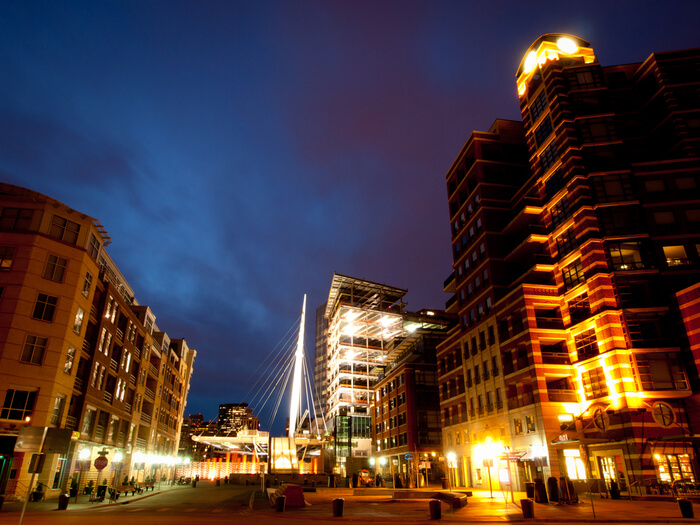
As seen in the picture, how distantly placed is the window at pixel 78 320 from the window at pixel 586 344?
4452cm

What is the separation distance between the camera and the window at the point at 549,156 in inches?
1929

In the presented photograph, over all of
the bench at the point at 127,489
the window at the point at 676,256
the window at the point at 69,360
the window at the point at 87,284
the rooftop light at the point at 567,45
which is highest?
the rooftop light at the point at 567,45

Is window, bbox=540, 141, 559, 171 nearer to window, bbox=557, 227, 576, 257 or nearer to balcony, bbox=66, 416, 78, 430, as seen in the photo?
window, bbox=557, 227, 576, 257

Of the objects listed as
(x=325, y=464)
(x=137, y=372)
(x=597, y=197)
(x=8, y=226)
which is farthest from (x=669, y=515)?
(x=325, y=464)

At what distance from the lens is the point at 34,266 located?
36.3 metres

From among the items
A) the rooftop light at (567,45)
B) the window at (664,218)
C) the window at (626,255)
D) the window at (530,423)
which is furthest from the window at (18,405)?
the rooftop light at (567,45)

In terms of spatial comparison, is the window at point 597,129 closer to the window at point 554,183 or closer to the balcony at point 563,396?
the window at point 554,183

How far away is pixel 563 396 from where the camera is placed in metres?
41.2

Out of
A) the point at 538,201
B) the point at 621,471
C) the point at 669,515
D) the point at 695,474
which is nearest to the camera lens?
the point at 669,515

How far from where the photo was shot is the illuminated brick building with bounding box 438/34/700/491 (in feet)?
117

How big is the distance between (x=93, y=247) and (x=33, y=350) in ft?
36.1

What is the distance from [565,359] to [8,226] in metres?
50.2

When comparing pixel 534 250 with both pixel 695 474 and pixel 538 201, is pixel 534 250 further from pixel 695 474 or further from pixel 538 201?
pixel 695 474

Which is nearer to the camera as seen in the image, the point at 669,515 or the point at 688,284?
the point at 669,515
